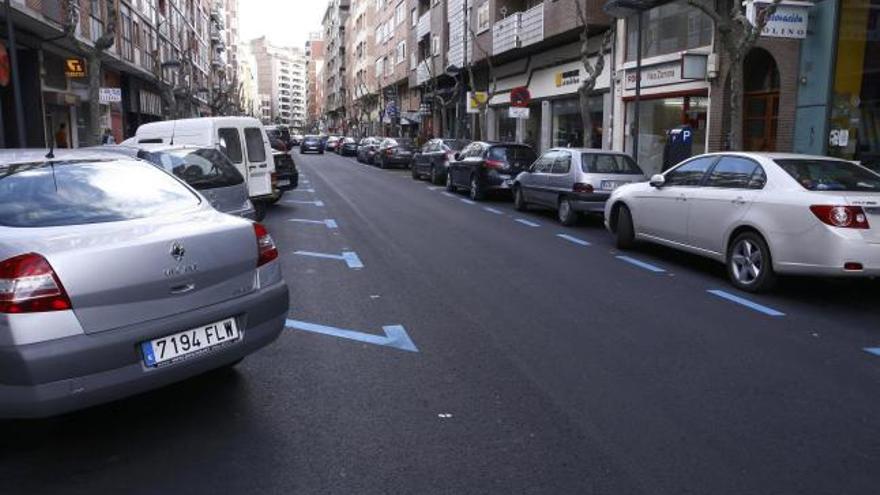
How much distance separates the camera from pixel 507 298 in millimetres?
7430

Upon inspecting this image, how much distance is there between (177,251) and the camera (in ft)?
13.4

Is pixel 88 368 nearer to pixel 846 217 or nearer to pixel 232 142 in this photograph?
pixel 846 217

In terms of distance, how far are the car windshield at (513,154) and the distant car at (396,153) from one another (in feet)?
51.5

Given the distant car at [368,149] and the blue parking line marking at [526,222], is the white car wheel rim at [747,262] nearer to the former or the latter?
the blue parking line marking at [526,222]

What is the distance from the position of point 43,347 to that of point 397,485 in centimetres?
175

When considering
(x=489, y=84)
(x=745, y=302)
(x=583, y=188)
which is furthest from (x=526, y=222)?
(x=489, y=84)

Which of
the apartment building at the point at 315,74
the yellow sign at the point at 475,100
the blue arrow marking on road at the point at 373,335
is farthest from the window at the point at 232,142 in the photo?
the apartment building at the point at 315,74

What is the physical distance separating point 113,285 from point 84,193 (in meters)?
1.02

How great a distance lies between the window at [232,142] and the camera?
13.3 metres

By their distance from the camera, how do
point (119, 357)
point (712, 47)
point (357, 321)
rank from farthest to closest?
1. point (712, 47)
2. point (357, 321)
3. point (119, 357)

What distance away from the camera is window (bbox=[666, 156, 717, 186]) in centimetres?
912

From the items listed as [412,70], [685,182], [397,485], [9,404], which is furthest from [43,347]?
[412,70]

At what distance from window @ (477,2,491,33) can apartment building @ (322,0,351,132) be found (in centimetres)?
6206

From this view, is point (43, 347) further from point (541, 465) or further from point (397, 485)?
point (541, 465)
